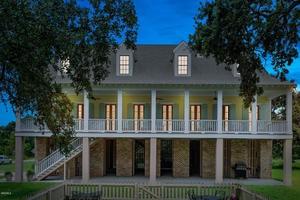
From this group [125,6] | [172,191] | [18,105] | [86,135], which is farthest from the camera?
[86,135]

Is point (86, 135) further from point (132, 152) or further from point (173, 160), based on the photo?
point (173, 160)

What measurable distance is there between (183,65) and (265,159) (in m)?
9.34

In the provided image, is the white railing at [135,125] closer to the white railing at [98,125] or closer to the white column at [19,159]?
the white railing at [98,125]

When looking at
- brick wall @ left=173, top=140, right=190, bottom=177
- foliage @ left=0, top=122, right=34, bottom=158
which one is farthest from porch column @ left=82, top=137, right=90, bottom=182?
foliage @ left=0, top=122, right=34, bottom=158

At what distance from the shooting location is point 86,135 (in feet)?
93.0

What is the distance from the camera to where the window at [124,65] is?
30219 millimetres

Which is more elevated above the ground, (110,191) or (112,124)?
(112,124)

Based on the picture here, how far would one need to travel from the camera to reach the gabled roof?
1116 inches

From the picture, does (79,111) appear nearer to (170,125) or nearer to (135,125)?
(135,125)

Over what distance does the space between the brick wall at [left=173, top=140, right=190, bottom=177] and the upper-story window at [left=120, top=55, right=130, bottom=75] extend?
633 cm

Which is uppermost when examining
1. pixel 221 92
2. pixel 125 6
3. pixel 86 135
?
pixel 125 6

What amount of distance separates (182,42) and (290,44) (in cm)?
1413

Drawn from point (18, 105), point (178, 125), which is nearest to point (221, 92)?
point (178, 125)

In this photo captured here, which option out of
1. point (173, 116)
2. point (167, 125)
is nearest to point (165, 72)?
point (173, 116)
